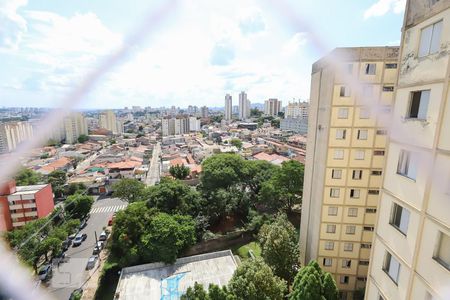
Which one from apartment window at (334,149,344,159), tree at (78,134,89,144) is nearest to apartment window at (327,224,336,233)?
apartment window at (334,149,344,159)

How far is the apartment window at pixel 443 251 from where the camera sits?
2.66 meters

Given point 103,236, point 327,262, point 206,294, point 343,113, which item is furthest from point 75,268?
point 343,113

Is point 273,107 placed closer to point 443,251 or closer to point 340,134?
point 340,134

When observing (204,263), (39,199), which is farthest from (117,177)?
(204,263)

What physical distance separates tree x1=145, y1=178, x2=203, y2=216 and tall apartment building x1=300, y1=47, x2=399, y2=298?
19.9ft

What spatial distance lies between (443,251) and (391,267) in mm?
1026

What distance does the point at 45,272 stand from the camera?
34.4 feet

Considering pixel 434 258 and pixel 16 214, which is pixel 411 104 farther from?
pixel 16 214

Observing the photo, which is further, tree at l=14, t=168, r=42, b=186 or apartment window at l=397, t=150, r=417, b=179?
tree at l=14, t=168, r=42, b=186

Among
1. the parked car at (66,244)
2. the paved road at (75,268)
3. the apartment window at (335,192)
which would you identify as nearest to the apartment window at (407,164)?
the apartment window at (335,192)

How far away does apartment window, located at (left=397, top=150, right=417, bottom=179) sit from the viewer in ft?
10.2

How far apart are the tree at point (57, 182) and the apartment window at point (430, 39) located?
77.4 feet

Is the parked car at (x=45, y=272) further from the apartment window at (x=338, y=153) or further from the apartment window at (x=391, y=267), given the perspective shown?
the apartment window at (x=391, y=267)

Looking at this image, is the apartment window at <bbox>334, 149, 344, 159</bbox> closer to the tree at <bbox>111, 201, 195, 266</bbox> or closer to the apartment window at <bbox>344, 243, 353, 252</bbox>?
the apartment window at <bbox>344, 243, 353, 252</bbox>
